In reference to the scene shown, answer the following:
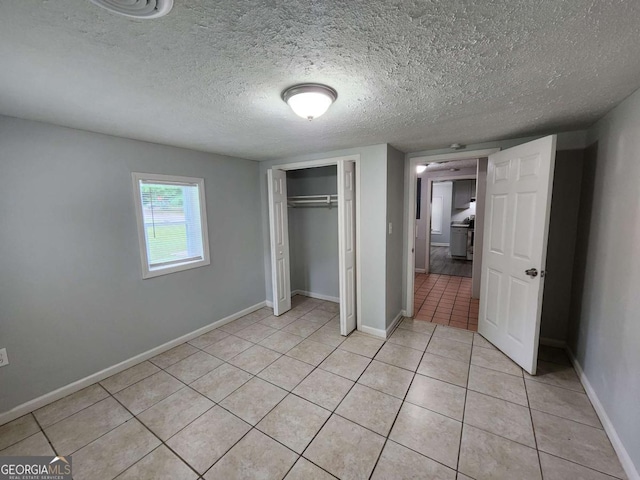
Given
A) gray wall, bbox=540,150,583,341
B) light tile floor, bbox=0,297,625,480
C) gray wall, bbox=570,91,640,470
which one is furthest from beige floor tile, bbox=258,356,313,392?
gray wall, bbox=540,150,583,341

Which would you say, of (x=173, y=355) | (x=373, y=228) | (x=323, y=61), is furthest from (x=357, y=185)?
(x=173, y=355)

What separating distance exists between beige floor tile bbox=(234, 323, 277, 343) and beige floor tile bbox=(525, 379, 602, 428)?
2.53 m

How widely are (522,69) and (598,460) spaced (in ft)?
7.36

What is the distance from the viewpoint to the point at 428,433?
172 centimetres

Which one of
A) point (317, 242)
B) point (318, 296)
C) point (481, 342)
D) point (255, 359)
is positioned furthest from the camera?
point (318, 296)

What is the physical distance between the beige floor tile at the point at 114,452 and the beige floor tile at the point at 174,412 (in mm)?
57

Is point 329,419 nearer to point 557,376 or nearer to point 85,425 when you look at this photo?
point 85,425

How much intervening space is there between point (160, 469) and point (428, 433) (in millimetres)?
1682

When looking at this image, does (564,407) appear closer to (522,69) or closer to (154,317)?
(522,69)

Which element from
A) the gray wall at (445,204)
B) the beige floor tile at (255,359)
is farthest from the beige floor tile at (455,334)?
the gray wall at (445,204)

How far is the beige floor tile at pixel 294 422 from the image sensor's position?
1.69 m

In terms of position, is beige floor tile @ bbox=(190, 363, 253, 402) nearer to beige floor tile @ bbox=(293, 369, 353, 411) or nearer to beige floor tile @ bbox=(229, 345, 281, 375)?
beige floor tile @ bbox=(229, 345, 281, 375)

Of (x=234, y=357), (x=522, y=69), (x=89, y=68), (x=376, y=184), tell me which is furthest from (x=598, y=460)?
(x=89, y=68)

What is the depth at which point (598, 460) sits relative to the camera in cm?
150
